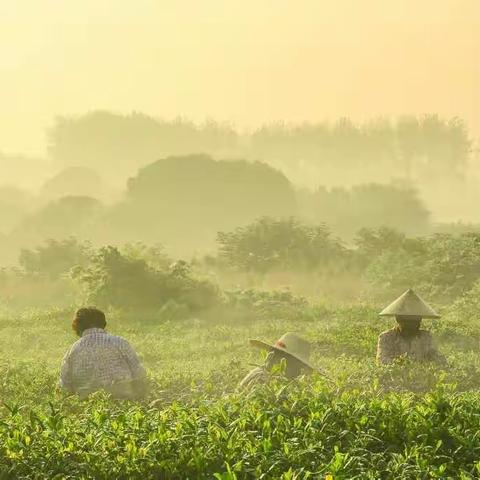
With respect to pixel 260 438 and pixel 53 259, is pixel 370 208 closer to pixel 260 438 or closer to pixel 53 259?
pixel 53 259

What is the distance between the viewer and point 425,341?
9.75 metres

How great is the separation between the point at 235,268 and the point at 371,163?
6815 centimetres

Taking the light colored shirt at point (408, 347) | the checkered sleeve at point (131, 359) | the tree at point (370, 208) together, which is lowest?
the tree at point (370, 208)

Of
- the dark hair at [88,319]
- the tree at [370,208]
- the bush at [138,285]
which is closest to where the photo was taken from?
the dark hair at [88,319]

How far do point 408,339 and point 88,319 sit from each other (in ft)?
12.8

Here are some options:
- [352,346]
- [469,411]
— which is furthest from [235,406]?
[352,346]

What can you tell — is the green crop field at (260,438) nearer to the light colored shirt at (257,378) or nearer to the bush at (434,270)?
the light colored shirt at (257,378)

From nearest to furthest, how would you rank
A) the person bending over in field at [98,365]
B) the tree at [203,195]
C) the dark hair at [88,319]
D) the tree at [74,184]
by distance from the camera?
1. the person bending over in field at [98,365]
2. the dark hair at [88,319]
3. the tree at [203,195]
4. the tree at [74,184]

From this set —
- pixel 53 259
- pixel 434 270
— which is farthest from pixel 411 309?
pixel 53 259

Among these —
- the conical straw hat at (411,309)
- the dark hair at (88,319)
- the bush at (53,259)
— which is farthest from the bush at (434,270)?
the dark hair at (88,319)

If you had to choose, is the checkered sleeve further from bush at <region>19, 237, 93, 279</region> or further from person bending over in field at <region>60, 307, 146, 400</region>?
bush at <region>19, 237, 93, 279</region>

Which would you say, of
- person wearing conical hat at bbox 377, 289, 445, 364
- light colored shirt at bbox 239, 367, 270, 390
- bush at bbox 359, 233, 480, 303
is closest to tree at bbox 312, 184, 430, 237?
bush at bbox 359, 233, 480, 303

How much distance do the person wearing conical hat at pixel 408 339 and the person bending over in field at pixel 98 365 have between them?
3.09 meters

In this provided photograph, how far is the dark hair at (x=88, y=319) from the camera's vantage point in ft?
28.1
